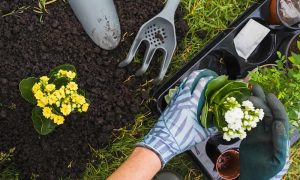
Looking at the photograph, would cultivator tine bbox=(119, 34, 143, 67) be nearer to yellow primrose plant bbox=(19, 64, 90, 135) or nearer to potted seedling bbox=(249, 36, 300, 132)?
yellow primrose plant bbox=(19, 64, 90, 135)

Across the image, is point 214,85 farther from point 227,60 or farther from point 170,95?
point 227,60

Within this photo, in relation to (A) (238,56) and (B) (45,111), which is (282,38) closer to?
(A) (238,56)

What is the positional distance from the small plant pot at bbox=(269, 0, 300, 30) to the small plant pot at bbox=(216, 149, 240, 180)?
500 mm

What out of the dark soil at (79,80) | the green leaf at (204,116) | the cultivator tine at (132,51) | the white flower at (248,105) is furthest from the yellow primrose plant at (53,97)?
the white flower at (248,105)

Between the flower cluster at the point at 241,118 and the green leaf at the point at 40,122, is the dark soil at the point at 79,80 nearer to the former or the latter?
the green leaf at the point at 40,122

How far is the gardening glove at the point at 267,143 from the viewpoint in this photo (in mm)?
1197

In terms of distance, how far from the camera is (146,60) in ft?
5.35

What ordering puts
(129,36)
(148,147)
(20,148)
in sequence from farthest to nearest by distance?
(129,36) < (20,148) < (148,147)

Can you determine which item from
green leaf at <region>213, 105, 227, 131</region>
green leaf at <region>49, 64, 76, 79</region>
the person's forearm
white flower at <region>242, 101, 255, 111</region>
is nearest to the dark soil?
green leaf at <region>49, 64, 76, 79</region>

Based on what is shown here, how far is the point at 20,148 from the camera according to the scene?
1.55 metres

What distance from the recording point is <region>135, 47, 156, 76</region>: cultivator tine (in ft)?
5.32

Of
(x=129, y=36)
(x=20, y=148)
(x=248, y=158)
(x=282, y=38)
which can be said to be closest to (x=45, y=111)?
(x=20, y=148)

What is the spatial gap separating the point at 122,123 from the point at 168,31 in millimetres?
381

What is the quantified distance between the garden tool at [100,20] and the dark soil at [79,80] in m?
0.03
